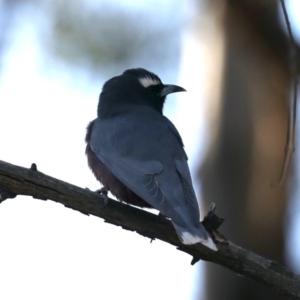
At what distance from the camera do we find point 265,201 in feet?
23.5

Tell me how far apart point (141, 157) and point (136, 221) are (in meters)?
0.73

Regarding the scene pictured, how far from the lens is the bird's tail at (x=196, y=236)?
15.2ft

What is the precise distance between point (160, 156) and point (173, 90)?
1754 millimetres

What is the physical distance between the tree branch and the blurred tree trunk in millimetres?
1700

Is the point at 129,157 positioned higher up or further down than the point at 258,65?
further down

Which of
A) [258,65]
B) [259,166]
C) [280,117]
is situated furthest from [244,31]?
[259,166]

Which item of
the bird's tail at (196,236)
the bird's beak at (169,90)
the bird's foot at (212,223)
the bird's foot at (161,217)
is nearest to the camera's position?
the bird's tail at (196,236)

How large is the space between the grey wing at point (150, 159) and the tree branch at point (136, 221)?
0.18 metres

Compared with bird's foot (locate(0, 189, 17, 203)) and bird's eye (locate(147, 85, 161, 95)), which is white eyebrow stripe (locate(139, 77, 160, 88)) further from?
bird's foot (locate(0, 189, 17, 203))

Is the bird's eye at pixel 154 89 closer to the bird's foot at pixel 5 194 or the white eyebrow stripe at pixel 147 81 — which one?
the white eyebrow stripe at pixel 147 81

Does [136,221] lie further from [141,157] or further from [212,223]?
[141,157]

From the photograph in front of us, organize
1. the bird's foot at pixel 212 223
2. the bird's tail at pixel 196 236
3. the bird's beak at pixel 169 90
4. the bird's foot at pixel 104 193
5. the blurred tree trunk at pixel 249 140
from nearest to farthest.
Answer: the bird's tail at pixel 196 236 → the bird's foot at pixel 212 223 → the bird's foot at pixel 104 193 → the blurred tree trunk at pixel 249 140 → the bird's beak at pixel 169 90

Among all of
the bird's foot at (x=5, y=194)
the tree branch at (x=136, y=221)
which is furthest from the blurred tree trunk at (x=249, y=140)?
the bird's foot at (x=5, y=194)

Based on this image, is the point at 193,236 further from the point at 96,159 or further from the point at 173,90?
the point at 173,90
